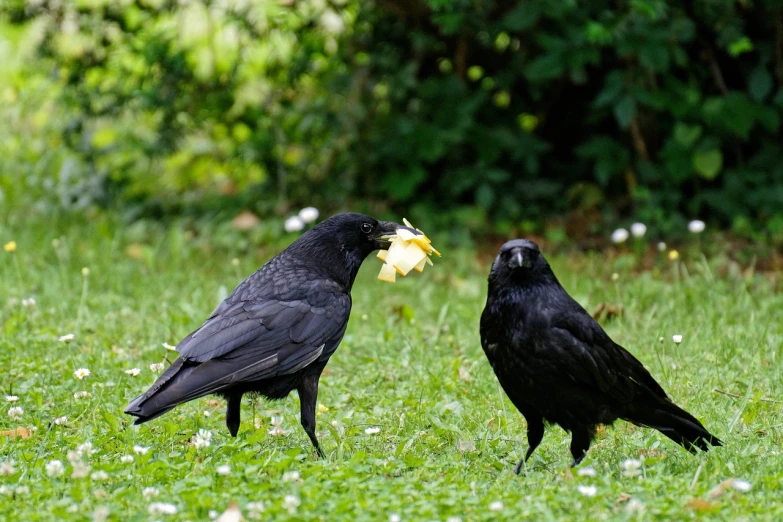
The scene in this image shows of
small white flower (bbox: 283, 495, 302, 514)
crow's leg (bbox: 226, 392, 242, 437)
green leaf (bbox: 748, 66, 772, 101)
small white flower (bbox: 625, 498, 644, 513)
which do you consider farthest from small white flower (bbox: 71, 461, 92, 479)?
green leaf (bbox: 748, 66, 772, 101)

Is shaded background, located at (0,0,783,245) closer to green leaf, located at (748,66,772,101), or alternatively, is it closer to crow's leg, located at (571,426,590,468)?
green leaf, located at (748,66,772,101)

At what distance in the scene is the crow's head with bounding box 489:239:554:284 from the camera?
4258 mm

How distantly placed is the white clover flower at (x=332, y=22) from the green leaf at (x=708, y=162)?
305cm

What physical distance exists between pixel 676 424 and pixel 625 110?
3.83 metres

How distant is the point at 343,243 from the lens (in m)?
5.09

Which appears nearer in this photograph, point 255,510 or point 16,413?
point 255,510

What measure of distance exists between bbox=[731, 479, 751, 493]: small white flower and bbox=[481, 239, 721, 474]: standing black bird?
0.61 meters

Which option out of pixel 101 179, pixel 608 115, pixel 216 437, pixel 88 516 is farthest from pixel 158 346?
pixel 608 115

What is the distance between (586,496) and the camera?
3.60 m

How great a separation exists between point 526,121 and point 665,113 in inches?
52.1

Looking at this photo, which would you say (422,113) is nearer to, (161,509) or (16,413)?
(16,413)

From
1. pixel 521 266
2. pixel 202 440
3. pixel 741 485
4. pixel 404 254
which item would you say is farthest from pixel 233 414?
pixel 741 485

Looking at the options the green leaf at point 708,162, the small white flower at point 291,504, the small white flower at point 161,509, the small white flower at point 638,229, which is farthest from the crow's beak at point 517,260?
the green leaf at point 708,162

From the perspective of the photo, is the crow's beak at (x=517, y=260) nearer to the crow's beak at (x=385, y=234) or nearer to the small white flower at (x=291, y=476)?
the crow's beak at (x=385, y=234)
